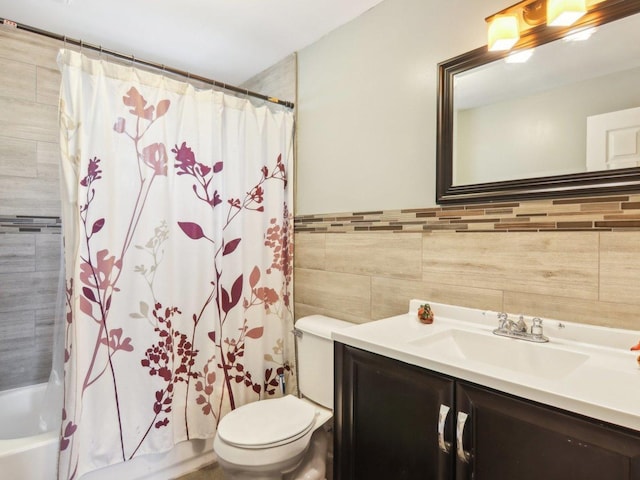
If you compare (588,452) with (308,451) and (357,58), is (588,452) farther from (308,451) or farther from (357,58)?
(357,58)

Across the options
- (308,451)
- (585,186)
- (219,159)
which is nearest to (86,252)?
(219,159)

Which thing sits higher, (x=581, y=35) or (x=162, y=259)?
(x=581, y=35)

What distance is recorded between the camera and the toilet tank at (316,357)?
5.75 ft

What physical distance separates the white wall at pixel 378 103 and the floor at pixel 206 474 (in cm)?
147

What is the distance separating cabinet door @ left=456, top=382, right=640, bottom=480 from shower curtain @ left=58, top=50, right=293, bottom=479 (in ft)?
4.35

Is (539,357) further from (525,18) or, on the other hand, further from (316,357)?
(525,18)

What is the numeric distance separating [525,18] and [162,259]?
175 cm

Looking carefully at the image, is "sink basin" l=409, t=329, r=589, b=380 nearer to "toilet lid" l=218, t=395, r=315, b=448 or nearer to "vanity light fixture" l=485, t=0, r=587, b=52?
"toilet lid" l=218, t=395, r=315, b=448

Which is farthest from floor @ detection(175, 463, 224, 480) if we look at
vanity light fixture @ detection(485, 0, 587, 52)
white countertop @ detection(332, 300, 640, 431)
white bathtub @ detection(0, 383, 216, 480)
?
vanity light fixture @ detection(485, 0, 587, 52)

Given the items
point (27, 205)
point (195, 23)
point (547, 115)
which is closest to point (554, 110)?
point (547, 115)

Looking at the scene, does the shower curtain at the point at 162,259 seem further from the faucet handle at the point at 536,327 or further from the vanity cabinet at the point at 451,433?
the faucet handle at the point at 536,327

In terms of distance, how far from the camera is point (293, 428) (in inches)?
60.0

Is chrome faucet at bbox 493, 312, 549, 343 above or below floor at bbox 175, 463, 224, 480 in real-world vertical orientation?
above

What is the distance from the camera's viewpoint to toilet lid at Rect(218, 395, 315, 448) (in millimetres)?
1454
